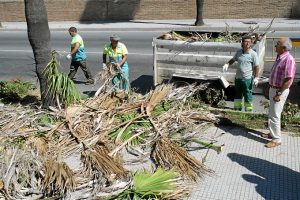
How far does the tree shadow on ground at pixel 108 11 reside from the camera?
2800cm

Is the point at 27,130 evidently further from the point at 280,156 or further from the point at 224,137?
the point at 280,156

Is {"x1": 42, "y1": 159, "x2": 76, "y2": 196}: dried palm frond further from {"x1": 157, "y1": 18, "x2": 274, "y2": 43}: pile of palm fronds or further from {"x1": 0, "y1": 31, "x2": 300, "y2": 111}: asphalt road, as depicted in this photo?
{"x1": 157, "y1": 18, "x2": 274, "y2": 43}: pile of palm fronds

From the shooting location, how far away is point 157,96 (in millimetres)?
8406

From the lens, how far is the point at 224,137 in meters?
7.59

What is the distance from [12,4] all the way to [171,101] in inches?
1075

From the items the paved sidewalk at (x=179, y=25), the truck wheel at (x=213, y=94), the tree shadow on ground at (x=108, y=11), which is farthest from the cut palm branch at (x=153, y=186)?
A: the tree shadow on ground at (x=108, y=11)

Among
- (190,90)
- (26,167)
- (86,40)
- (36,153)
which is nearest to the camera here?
(26,167)

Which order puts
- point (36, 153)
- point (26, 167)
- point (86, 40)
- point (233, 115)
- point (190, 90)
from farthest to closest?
point (86, 40) < point (190, 90) < point (233, 115) < point (36, 153) < point (26, 167)

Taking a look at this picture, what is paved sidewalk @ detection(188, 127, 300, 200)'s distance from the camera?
575 centimetres

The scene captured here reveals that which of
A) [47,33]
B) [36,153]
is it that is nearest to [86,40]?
[47,33]

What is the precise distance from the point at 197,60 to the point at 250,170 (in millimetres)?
3849

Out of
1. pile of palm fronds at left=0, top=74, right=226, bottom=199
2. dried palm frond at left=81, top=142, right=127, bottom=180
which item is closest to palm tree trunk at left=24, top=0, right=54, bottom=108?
pile of palm fronds at left=0, top=74, right=226, bottom=199

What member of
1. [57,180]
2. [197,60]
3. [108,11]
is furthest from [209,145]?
[108,11]

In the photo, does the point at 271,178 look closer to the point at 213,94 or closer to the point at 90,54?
the point at 213,94
